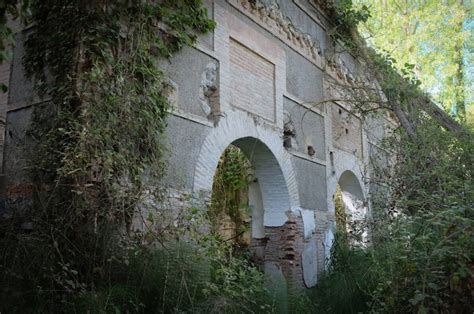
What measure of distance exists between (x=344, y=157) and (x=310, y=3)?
2950mm

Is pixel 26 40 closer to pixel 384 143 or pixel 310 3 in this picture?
pixel 310 3

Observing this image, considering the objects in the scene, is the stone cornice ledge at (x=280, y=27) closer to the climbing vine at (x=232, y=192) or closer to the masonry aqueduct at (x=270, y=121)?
the masonry aqueduct at (x=270, y=121)

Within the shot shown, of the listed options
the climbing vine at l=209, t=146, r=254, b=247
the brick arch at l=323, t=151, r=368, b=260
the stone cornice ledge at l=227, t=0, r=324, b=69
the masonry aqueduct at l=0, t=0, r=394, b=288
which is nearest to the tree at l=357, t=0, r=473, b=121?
the masonry aqueduct at l=0, t=0, r=394, b=288

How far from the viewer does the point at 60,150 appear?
4.54m

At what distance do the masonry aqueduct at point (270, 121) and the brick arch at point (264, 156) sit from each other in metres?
0.02

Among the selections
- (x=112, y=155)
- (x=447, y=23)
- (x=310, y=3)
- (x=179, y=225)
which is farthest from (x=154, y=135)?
(x=447, y=23)

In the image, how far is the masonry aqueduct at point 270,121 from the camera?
5.50 m

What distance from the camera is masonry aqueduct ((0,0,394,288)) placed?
5504 millimetres

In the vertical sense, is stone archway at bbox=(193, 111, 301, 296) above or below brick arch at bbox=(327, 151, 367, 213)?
below

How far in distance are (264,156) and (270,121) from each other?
519 mm

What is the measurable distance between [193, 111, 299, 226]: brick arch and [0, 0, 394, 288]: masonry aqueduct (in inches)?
0.6

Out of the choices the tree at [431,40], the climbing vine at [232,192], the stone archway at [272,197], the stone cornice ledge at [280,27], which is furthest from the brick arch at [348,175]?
the tree at [431,40]

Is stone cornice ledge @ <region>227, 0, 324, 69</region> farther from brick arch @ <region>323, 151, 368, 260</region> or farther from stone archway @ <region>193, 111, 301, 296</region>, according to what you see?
brick arch @ <region>323, 151, 368, 260</region>

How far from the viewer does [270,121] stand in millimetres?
7328
